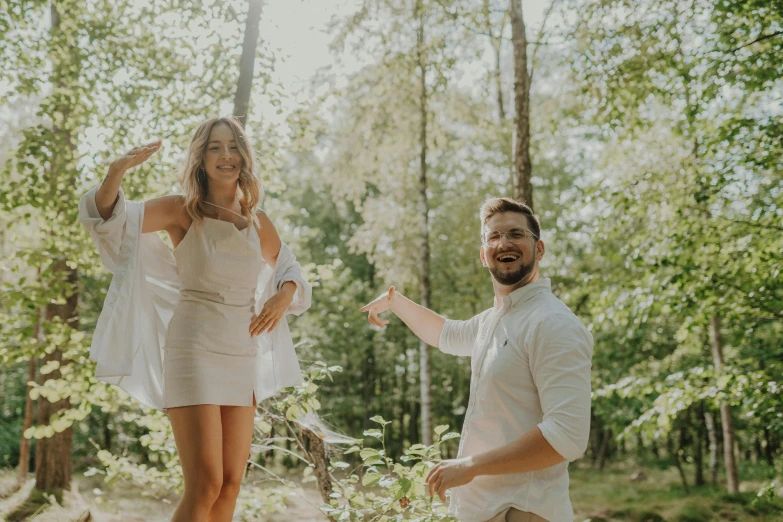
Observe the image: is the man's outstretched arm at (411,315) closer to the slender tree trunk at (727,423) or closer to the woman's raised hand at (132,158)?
the woman's raised hand at (132,158)

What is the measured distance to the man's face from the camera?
2.11 m

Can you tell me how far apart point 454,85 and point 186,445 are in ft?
38.9

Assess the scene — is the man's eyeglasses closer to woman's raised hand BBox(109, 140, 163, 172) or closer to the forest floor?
woman's raised hand BBox(109, 140, 163, 172)

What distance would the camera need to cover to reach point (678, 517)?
10.7 metres

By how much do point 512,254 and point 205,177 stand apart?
1.29m

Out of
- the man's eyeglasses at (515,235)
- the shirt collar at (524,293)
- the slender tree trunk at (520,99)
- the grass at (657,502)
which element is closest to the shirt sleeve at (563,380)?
the shirt collar at (524,293)

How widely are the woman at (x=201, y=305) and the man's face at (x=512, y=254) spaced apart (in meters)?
0.87

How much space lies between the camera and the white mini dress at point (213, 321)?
2.17 metres

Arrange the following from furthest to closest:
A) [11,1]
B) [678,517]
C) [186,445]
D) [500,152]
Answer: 1. [500,152]
2. [678,517]
3. [11,1]
4. [186,445]

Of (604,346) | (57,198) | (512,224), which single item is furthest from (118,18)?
(604,346)

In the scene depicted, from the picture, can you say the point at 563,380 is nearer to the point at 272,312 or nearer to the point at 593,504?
the point at 272,312

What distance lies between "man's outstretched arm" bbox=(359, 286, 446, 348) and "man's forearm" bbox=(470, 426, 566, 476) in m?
0.94

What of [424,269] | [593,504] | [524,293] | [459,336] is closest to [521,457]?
[524,293]

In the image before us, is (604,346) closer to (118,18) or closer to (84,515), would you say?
(84,515)
